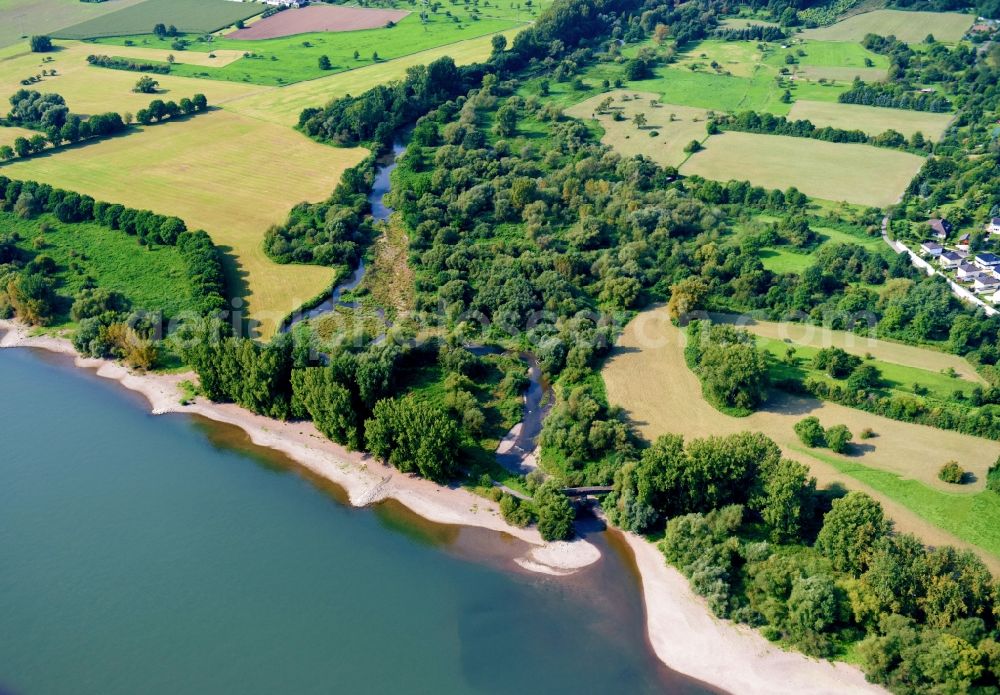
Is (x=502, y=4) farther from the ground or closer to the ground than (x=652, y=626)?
farther from the ground

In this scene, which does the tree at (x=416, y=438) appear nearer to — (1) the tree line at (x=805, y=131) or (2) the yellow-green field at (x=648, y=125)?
(2) the yellow-green field at (x=648, y=125)

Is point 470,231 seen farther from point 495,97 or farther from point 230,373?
point 495,97

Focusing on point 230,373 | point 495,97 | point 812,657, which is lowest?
point 812,657

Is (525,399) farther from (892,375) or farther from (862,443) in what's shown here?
(892,375)

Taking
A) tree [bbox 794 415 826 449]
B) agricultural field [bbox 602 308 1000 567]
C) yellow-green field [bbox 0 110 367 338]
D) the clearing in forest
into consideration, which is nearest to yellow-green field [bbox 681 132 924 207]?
agricultural field [bbox 602 308 1000 567]

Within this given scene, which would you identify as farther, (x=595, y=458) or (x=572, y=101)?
(x=572, y=101)

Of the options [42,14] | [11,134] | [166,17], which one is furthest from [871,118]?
[42,14]

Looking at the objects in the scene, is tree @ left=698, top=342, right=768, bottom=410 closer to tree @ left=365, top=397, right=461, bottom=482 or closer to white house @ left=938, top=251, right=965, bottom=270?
tree @ left=365, top=397, right=461, bottom=482

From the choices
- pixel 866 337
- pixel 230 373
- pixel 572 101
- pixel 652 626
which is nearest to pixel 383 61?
pixel 572 101
